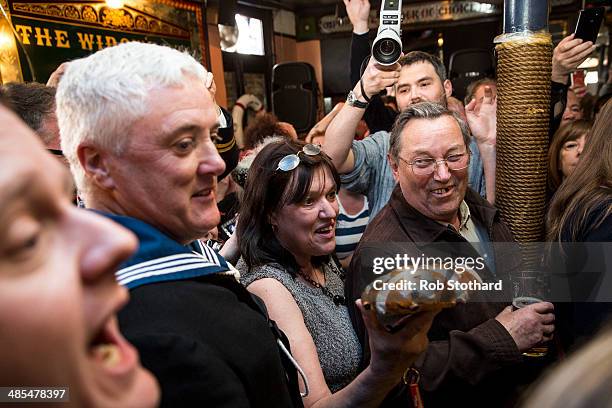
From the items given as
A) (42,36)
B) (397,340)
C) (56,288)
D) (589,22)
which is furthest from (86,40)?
(56,288)

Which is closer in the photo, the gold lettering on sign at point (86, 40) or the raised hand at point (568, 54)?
the raised hand at point (568, 54)

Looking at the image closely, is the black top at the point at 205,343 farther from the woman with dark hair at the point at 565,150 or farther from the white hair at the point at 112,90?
the woman with dark hair at the point at 565,150

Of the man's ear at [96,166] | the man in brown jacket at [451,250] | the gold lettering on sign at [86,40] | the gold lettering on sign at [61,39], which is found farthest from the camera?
the gold lettering on sign at [86,40]

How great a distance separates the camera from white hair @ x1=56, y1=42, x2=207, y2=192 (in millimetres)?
678

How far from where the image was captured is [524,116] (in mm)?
1121

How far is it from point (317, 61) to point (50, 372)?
8.19 meters

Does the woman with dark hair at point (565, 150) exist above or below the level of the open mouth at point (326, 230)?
above

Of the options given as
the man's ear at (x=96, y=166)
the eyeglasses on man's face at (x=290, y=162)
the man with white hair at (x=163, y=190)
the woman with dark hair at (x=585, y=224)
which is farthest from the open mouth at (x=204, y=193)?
the woman with dark hair at (x=585, y=224)

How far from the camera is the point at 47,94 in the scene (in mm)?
1466

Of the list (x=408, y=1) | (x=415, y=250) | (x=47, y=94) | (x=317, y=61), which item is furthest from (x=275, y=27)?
(x=415, y=250)

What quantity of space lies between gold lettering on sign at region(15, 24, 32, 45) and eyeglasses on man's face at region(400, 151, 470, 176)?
12.0ft

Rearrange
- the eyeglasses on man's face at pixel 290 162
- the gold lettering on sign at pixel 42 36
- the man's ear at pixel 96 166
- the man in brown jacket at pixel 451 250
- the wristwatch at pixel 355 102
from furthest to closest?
1. the gold lettering on sign at pixel 42 36
2. the wristwatch at pixel 355 102
3. the eyeglasses on man's face at pixel 290 162
4. the man in brown jacket at pixel 451 250
5. the man's ear at pixel 96 166

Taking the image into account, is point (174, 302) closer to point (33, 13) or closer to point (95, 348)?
point (95, 348)

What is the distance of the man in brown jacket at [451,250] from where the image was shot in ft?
3.44
